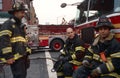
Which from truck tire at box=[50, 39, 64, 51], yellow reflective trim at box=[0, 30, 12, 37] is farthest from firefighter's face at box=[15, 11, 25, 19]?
truck tire at box=[50, 39, 64, 51]

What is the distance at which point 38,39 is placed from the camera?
2233 cm

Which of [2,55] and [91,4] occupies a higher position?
[91,4]

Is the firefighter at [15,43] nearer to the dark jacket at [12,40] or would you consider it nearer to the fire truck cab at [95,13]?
the dark jacket at [12,40]

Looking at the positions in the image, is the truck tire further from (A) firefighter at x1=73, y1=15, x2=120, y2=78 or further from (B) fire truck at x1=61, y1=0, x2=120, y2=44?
(A) firefighter at x1=73, y1=15, x2=120, y2=78

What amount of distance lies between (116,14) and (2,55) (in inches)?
87.8

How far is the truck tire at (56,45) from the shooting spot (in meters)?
22.6

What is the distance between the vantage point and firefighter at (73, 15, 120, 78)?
594cm

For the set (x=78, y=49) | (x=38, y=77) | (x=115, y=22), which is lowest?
(x=38, y=77)

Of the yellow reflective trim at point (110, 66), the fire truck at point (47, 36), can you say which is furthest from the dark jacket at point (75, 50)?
the fire truck at point (47, 36)

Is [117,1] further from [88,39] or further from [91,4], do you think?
[91,4]

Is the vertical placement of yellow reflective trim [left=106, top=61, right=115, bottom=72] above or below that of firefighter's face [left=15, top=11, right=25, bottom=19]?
below

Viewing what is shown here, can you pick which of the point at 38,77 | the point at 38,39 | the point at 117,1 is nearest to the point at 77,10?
the point at 38,77

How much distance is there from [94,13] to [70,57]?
1.43 metres

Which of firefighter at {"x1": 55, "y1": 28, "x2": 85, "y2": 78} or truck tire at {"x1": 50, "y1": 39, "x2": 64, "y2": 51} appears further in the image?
truck tire at {"x1": 50, "y1": 39, "x2": 64, "y2": 51}
